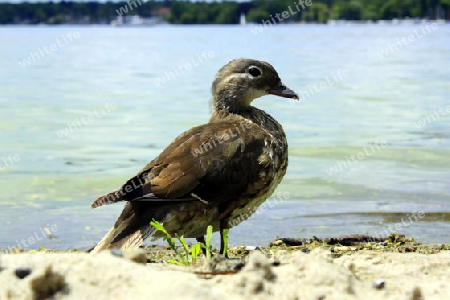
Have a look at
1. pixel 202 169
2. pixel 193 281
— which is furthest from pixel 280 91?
pixel 193 281

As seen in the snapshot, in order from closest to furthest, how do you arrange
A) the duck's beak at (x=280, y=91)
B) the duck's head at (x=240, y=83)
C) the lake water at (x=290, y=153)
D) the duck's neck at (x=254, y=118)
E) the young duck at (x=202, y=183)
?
1. the young duck at (x=202, y=183)
2. the duck's neck at (x=254, y=118)
3. the duck's head at (x=240, y=83)
4. the duck's beak at (x=280, y=91)
5. the lake water at (x=290, y=153)

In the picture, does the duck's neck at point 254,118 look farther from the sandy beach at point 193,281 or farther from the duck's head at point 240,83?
the sandy beach at point 193,281

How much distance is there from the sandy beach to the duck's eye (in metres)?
3.33

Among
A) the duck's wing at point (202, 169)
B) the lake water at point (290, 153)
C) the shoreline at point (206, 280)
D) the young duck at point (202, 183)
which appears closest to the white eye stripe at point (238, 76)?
the young duck at point (202, 183)

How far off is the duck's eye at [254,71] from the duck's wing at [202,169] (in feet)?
3.26

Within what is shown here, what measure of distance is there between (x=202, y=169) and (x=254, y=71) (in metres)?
1.67

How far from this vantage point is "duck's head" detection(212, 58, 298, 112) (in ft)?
23.6

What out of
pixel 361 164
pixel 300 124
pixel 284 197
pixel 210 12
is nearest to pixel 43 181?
pixel 284 197

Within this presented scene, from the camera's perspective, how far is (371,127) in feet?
51.4

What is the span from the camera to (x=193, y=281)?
374cm

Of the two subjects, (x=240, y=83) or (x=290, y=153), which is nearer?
(x=240, y=83)

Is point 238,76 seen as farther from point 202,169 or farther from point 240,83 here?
point 202,169

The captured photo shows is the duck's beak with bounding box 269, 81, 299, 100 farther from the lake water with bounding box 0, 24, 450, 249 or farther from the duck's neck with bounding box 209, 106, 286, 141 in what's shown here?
the lake water with bounding box 0, 24, 450, 249

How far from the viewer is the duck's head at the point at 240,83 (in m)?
7.21
